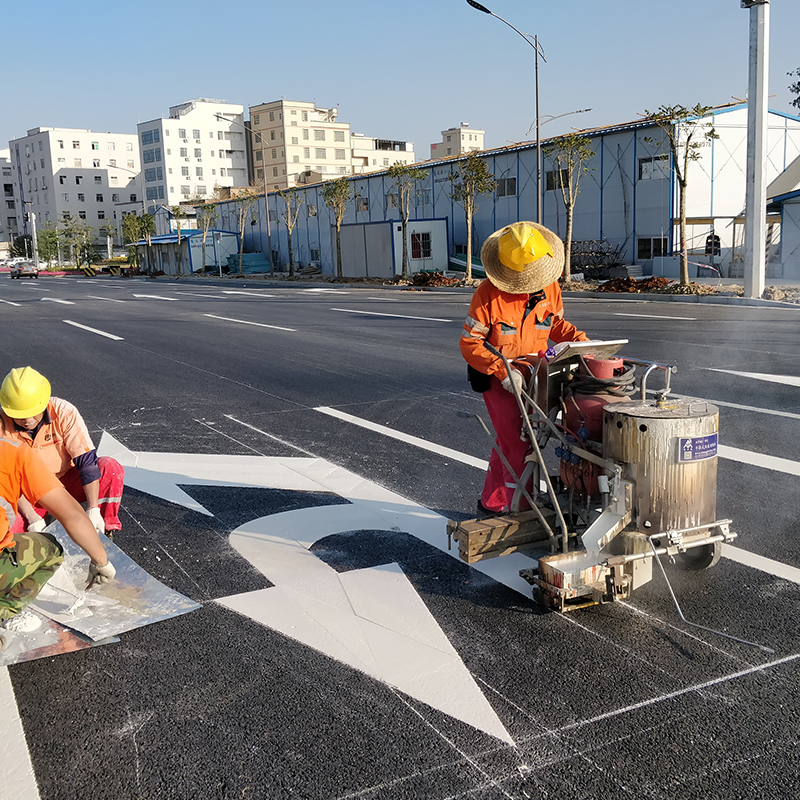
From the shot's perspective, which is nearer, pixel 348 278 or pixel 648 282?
pixel 648 282

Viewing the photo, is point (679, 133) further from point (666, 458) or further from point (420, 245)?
point (666, 458)

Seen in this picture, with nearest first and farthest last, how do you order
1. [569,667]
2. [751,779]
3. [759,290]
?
1. [751,779]
2. [569,667]
3. [759,290]

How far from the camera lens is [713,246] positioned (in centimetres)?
3144

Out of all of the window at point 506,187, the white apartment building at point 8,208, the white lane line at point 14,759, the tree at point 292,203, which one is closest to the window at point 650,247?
the window at point 506,187

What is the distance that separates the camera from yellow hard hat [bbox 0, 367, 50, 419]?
13.5ft

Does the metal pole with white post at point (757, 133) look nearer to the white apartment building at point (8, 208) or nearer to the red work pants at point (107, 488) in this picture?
the red work pants at point (107, 488)

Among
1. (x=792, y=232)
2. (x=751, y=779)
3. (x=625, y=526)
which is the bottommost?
(x=751, y=779)

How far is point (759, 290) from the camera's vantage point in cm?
2277

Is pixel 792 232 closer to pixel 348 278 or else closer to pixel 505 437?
pixel 348 278

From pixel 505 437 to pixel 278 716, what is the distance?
2.23 meters

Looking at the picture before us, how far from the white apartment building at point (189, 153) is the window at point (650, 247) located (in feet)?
297

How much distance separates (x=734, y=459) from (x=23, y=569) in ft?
17.1

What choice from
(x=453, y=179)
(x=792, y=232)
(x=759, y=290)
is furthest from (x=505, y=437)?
(x=453, y=179)

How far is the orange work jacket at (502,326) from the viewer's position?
4.64 meters
